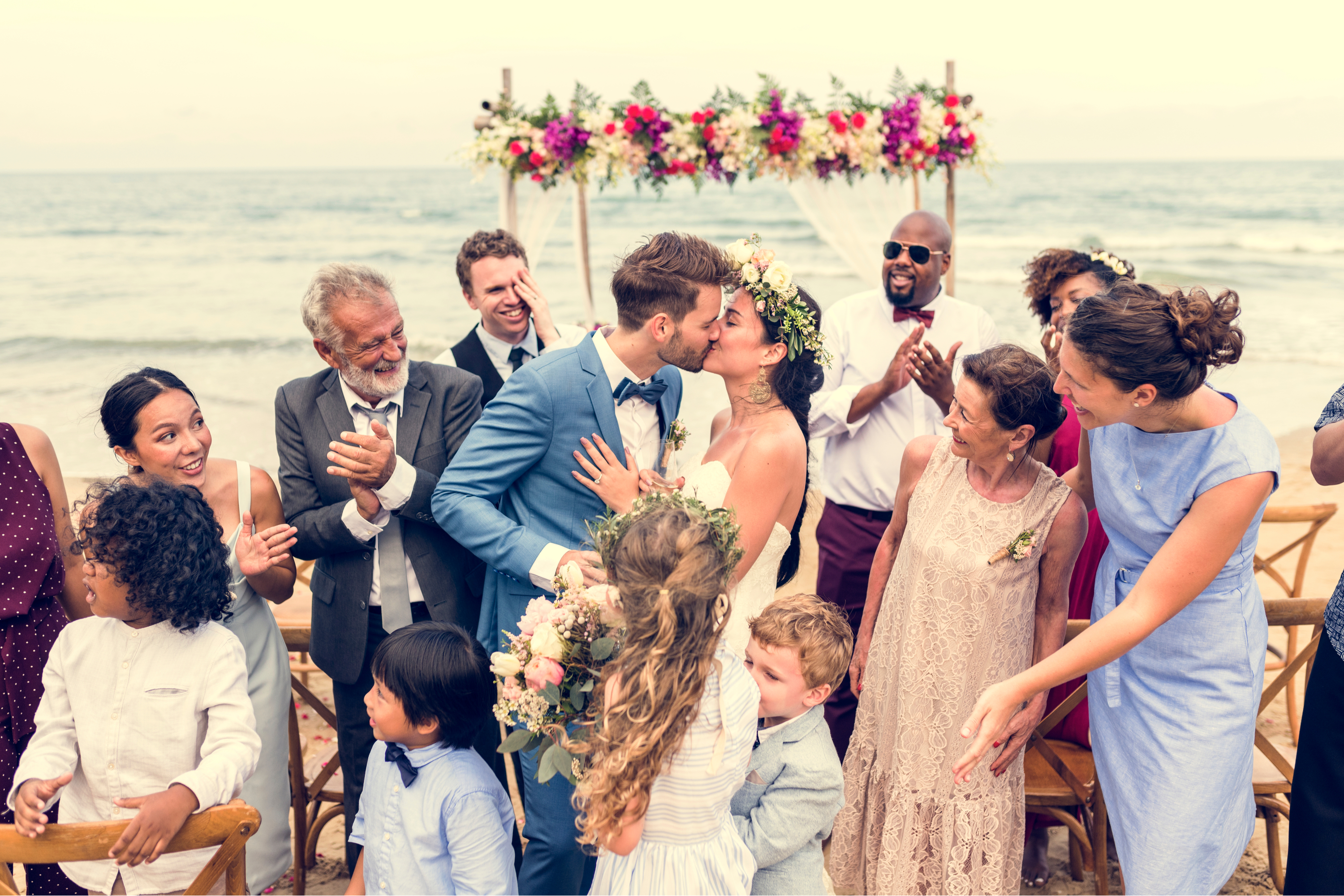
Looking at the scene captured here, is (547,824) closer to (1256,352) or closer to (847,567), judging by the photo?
(847,567)

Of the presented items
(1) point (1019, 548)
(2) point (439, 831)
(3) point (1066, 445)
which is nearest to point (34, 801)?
(2) point (439, 831)

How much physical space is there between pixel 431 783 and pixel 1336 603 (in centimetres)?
264

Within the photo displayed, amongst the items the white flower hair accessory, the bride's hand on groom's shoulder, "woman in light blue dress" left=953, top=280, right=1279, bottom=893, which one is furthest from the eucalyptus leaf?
the white flower hair accessory

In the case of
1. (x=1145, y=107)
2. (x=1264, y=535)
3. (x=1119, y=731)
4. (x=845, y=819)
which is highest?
(x=1145, y=107)

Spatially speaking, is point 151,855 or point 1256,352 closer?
point 151,855

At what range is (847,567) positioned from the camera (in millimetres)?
4379

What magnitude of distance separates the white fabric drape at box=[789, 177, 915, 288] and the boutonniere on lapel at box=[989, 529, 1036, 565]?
5099mm

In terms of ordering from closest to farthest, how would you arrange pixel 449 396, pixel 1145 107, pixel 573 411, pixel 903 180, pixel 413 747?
pixel 413 747
pixel 573 411
pixel 449 396
pixel 903 180
pixel 1145 107

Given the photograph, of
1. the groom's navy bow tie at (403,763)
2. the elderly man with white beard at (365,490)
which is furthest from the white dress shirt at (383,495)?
the groom's navy bow tie at (403,763)

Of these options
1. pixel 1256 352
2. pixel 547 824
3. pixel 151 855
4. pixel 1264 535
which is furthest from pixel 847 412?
pixel 1256 352

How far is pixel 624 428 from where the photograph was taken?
9.84ft

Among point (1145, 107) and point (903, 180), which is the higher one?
point (1145, 107)

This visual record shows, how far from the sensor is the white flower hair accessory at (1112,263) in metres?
4.04

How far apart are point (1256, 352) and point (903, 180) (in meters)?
12.9
